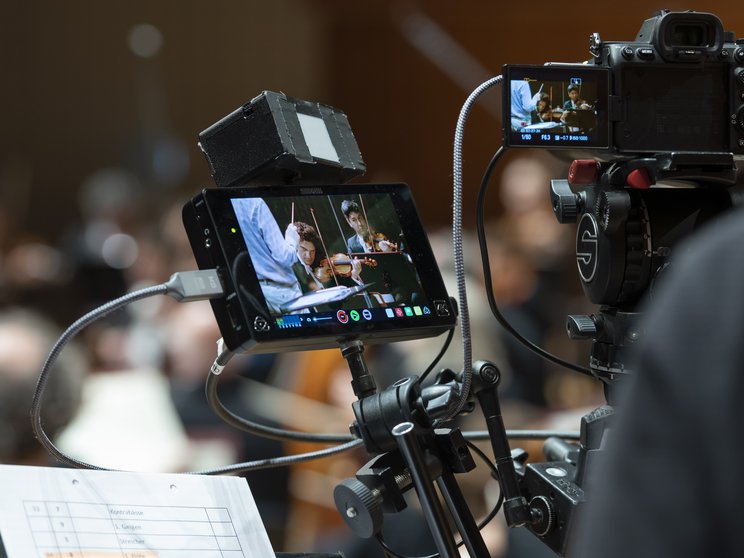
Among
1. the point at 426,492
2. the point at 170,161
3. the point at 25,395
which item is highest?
the point at 426,492

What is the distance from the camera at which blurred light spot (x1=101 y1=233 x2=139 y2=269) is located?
5438 mm

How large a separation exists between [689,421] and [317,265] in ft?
2.39

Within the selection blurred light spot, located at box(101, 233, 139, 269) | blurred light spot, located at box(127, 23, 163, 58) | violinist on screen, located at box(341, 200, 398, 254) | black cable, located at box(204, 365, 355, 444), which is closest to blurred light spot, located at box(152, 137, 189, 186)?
blurred light spot, located at box(127, 23, 163, 58)

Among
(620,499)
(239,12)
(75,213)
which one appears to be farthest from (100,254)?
(620,499)

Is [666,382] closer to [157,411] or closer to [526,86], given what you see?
[526,86]

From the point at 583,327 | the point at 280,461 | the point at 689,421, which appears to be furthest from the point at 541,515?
the point at 689,421

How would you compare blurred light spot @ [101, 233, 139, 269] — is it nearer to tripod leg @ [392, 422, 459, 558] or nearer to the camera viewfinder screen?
the camera viewfinder screen

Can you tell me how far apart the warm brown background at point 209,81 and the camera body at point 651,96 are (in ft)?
16.8

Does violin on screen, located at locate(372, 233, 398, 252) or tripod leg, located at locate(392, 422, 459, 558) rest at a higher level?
violin on screen, located at locate(372, 233, 398, 252)

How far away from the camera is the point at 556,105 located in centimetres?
121

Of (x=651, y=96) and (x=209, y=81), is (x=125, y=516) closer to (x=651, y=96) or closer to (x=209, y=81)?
(x=651, y=96)

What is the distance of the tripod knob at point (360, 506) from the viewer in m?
1.13

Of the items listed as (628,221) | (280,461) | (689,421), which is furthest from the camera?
(280,461)

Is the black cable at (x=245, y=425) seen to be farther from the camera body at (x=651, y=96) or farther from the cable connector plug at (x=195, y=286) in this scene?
the camera body at (x=651, y=96)
